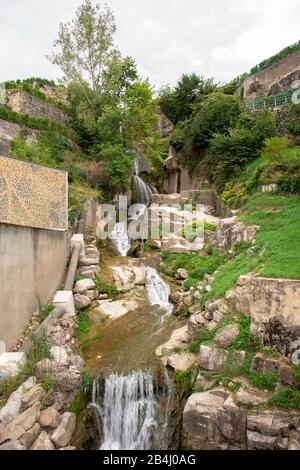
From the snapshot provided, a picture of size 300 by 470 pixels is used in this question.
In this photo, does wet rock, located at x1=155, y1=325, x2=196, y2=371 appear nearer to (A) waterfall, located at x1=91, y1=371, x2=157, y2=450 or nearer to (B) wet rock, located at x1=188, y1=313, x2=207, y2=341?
(B) wet rock, located at x1=188, y1=313, x2=207, y2=341

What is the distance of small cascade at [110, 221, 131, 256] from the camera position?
15087 mm

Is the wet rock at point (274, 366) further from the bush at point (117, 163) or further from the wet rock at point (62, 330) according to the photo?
the bush at point (117, 163)

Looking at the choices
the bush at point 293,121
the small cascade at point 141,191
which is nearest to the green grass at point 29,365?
the small cascade at point 141,191

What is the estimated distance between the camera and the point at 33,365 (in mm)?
7395

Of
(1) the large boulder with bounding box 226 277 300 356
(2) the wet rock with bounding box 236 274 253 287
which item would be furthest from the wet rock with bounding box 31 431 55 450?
(2) the wet rock with bounding box 236 274 253 287

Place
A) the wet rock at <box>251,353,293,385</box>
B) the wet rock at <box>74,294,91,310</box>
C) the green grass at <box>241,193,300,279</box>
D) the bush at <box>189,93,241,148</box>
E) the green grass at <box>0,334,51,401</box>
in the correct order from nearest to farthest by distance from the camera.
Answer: the wet rock at <box>251,353,293,385</box>
the green grass at <box>0,334,51,401</box>
the green grass at <box>241,193,300,279</box>
the wet rock at <box>74,294,91,310</box>
the bush at <box>189,93,241,148</box>

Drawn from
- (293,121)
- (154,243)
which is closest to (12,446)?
(154,243)

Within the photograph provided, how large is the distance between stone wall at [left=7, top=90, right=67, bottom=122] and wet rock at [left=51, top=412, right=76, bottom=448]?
1759cm

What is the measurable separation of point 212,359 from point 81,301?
16.7 ft

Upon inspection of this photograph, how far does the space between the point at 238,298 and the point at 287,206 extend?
17.7ft

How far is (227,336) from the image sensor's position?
7.34 m

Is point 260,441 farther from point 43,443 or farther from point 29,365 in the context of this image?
point 29,365

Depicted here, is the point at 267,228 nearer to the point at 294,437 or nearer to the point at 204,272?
the point at 204,272
